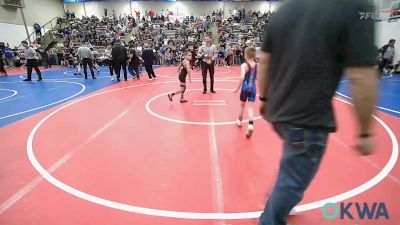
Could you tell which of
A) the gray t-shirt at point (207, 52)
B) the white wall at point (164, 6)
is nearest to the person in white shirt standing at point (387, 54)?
the gray t-shirt at point (207, 52)

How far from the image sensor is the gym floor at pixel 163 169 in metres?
2.85

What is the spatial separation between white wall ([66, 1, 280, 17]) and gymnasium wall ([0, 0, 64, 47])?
267cm

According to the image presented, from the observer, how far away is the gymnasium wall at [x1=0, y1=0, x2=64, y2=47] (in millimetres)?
23920

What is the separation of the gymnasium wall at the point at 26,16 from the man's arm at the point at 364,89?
2967 cm

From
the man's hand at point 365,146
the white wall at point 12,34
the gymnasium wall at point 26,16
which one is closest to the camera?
the man's hand at point 365,146

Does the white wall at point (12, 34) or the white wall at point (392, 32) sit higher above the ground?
the white wall at point (12, 34)

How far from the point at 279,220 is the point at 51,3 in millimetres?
37232

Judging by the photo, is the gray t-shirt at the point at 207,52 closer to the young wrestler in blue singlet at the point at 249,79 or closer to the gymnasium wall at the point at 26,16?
the young wrestler in blue singlet at the point at 249,79

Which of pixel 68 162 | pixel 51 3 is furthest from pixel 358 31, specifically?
pixel 51 3

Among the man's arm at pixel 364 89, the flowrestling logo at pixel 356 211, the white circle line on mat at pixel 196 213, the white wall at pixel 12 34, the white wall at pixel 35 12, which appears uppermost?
the white wall at pixel 35 12

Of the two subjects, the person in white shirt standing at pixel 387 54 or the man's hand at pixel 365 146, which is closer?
the man's hand at pixel 365 146

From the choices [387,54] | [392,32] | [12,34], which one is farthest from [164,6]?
[387,54]

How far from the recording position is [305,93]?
4.70 ft

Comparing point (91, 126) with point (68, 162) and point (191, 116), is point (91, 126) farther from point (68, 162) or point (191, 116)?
point (191, 116)
